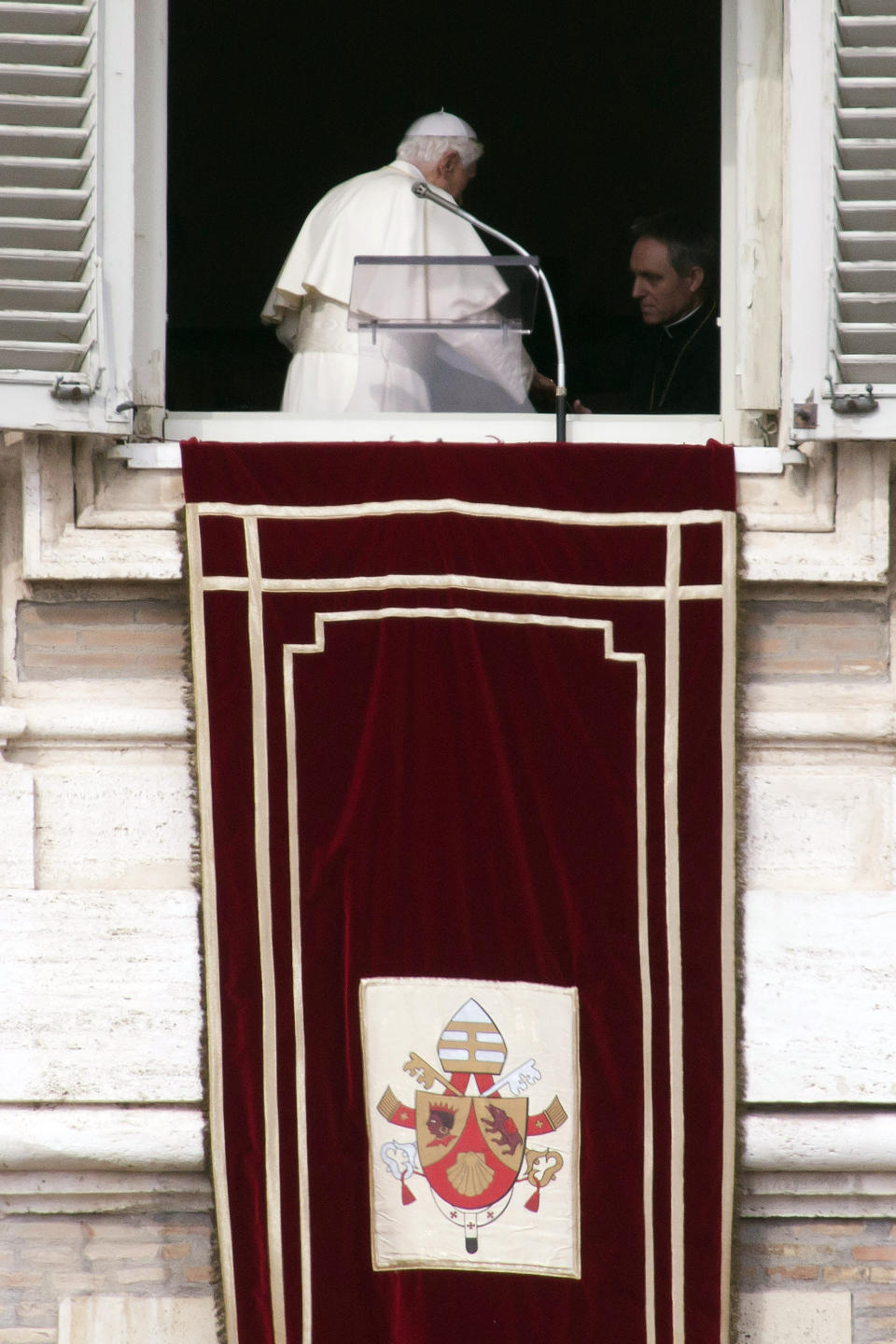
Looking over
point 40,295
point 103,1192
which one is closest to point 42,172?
point 40,295

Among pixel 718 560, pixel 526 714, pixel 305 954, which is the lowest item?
pixel 305 954

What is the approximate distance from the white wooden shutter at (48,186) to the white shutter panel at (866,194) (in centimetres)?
157

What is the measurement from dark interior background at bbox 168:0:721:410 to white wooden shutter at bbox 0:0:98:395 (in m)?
3.00

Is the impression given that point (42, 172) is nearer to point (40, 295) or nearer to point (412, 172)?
point (40, 295)

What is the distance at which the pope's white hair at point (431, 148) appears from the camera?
4273 millimetres

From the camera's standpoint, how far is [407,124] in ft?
24.4

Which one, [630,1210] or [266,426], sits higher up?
[266,426]

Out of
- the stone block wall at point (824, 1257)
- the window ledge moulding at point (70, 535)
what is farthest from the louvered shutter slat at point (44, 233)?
the stone block wall at point (824, 1257)

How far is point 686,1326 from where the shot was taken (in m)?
3.58

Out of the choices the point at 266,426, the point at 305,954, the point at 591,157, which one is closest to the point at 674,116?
the point at 591,157

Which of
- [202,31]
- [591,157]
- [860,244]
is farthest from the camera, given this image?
[591,157]

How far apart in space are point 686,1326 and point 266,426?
7.10ft

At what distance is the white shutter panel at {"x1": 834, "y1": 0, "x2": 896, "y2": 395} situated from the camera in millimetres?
3555

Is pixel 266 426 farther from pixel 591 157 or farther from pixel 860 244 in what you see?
pixel 591 157
